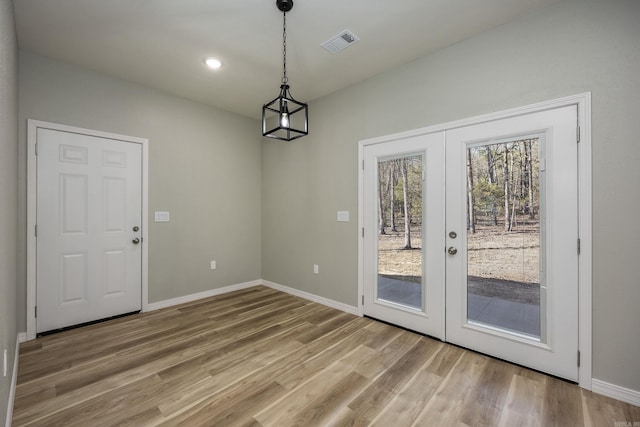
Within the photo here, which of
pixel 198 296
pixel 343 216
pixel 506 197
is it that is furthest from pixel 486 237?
pixel 198 296

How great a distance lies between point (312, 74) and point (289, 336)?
2.91 meters

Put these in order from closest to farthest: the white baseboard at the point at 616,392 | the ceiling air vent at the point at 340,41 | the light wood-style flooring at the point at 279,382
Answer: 1. the light wood-style flooring at the point at 279,382
2. the white baseboard at the point at 616,392
3. the ceiling air vent at the point at 340,41

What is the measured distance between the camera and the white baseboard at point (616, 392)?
1.82 meters

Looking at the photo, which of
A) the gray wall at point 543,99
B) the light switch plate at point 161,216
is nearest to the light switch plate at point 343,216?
the gray wall at point 543,99

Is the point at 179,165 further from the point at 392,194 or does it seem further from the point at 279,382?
the point at 279,382

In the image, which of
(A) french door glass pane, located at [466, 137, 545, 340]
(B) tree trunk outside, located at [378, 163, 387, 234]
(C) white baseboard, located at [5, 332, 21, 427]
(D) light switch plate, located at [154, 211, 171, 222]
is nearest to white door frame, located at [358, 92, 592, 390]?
(A) french door glass pane, located at [466, 137, 545, 340]

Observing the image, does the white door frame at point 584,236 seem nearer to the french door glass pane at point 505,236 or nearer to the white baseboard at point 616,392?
the white baseboard at point 616,392

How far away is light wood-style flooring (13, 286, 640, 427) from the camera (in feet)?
5.63

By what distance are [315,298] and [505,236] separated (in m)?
2.46

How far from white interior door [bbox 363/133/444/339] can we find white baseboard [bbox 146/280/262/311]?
2.14 meters

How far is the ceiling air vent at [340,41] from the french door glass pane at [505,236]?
149 centimetres

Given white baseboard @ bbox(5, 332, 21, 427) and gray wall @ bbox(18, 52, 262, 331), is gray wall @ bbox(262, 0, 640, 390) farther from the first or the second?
white baseboard @ bbox(5, 332, 21, 427)

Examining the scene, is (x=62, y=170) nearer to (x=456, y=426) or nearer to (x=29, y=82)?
(x=29, y=82)

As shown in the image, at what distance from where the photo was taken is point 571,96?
6.72ft
